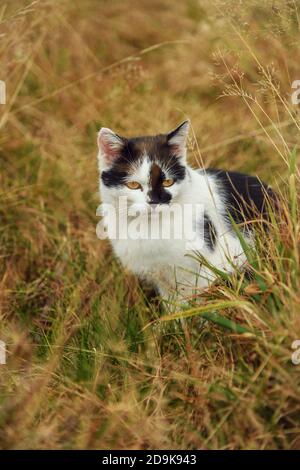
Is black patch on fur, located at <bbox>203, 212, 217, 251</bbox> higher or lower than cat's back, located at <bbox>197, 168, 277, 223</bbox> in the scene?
lower

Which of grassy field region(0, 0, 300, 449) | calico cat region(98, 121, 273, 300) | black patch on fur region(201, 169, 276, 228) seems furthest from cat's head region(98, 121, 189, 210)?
black patch on fur region(201, 169, 276, 228)

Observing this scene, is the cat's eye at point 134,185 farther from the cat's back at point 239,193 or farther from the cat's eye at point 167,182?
the cat's back at point 239,193

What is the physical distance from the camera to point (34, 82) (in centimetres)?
455

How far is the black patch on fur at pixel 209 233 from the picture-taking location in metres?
2.87

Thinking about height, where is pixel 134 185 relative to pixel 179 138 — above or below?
below

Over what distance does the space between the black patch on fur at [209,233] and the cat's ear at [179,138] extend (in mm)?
309

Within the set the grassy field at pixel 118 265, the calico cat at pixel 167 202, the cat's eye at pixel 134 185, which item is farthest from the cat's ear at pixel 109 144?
the grassy field at pixel 118 265

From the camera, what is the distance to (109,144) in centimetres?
286

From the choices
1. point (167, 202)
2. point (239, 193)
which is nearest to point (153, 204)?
point (167, 202)

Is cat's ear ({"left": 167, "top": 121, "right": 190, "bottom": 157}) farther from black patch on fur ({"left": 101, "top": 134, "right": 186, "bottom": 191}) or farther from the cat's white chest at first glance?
the cat's white chest

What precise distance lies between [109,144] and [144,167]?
208 mm

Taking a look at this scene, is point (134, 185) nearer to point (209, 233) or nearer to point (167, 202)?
point (167, 202)

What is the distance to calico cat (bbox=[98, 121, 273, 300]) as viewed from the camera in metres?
2.76
